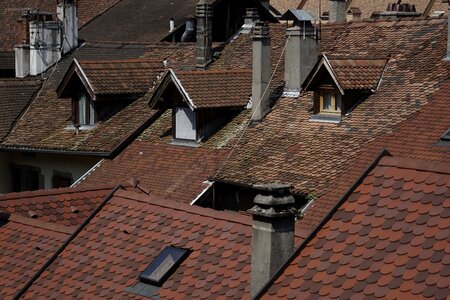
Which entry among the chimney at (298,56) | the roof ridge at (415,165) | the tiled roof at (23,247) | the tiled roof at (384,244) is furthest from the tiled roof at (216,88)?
the tiled roof at (384,244)

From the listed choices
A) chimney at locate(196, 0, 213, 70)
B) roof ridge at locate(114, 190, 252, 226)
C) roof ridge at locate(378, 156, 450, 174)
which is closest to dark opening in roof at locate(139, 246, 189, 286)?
roof ridge at locate(114, 190, 252, 226)

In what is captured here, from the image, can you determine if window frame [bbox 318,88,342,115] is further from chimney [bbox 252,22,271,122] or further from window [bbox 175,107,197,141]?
window [bbox 175,107,197,141]

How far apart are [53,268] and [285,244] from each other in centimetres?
470

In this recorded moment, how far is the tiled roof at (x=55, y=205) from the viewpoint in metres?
21.2

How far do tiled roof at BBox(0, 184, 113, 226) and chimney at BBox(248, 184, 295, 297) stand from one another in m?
7.26

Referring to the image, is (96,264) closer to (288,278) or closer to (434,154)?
(288,278)

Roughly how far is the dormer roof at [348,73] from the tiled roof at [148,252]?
736 centimetres

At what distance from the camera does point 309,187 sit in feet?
72.6

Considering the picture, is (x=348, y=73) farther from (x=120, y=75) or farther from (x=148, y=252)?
(x=148, y=252)

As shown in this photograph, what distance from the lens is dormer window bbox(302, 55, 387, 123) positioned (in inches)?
971

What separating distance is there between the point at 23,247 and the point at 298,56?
9709mm

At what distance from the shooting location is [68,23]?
37.9 meters

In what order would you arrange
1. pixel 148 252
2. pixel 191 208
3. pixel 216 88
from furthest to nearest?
pixel 216 88
pixel 191 208
pixel 148 252

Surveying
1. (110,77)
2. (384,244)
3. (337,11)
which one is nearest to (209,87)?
(110,77)
